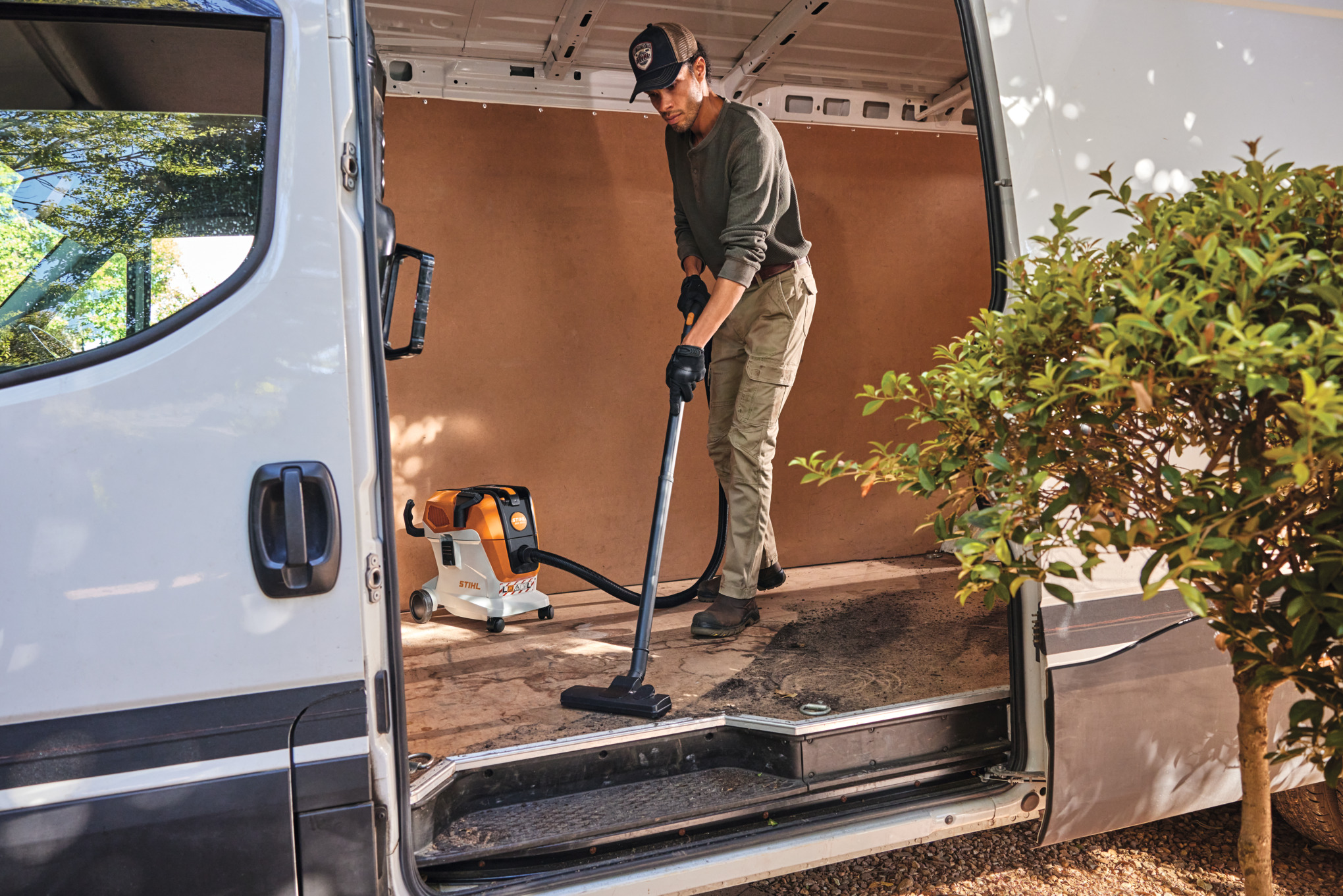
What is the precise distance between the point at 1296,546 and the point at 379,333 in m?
1.39

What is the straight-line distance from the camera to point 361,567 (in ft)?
4.32

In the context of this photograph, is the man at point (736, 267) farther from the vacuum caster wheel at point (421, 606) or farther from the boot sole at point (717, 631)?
the vacuum caster wheel at point (421, 606)

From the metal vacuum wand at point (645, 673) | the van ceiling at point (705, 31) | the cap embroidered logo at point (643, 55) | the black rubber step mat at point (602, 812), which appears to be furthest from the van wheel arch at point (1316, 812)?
the van ceiling at point (705, 31)

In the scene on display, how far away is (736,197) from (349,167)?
59.7 inches

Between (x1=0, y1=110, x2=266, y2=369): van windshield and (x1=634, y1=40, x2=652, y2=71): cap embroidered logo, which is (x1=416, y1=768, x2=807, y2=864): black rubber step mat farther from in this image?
(x1=634, y1=40, x2=652, y2=71): cap embroidered logo

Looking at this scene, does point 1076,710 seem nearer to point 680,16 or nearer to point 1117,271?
point 1117,271

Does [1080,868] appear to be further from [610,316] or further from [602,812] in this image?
[610,316]

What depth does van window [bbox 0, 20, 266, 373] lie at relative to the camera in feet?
4.17

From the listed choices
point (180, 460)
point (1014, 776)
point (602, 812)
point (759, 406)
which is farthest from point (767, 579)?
point (180, 460)

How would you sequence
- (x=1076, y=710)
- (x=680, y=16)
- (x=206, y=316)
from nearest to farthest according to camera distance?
(x=206, y=316), (x=1076, y=710), (x=680, y=16)

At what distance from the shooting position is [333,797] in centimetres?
131

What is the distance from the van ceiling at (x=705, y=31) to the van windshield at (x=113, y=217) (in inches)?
79.3

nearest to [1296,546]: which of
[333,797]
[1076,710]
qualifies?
[1076,710]

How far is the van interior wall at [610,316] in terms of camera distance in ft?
11.9
